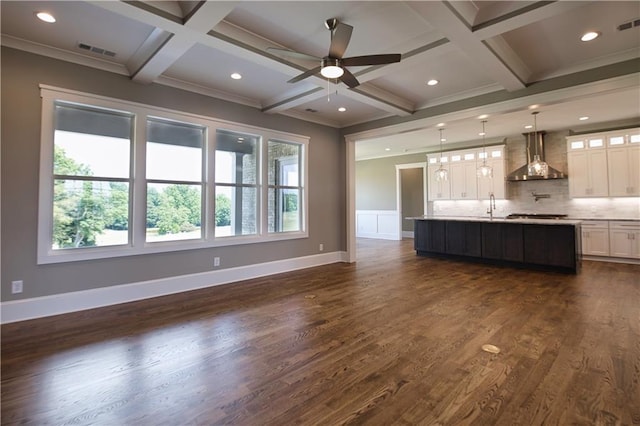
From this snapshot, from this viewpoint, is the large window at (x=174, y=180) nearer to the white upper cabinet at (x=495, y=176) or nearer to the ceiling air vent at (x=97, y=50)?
the ceiling air vent at (x=97, y=50)

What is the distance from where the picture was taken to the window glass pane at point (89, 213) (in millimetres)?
3641

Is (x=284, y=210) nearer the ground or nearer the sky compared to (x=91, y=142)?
nearer the ground

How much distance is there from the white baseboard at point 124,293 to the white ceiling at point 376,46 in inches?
107

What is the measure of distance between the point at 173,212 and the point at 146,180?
1.89ft

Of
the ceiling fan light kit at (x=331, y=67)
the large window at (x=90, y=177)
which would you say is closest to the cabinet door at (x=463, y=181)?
the ceiling fan light kit at (x=331, y=67)

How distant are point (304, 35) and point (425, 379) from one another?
11.1 feet

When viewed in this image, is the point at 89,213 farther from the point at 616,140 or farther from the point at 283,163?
the point at 616,140

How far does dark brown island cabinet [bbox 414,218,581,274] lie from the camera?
5434mm

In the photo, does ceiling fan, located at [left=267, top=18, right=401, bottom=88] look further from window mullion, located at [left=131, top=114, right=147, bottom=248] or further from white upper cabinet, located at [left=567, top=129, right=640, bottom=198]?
white upper cabinet, located at [left=567, top=129, right=640, bottom=198]

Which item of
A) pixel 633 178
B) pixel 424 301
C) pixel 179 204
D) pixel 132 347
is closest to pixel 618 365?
pixel 424 301

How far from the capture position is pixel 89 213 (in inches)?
151

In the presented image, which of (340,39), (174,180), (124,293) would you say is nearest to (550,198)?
(340,39)

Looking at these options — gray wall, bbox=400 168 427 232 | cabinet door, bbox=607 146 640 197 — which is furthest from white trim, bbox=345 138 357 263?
cabinet door, bbox=607 146 640 197

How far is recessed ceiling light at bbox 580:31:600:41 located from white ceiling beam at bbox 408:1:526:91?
69cm
